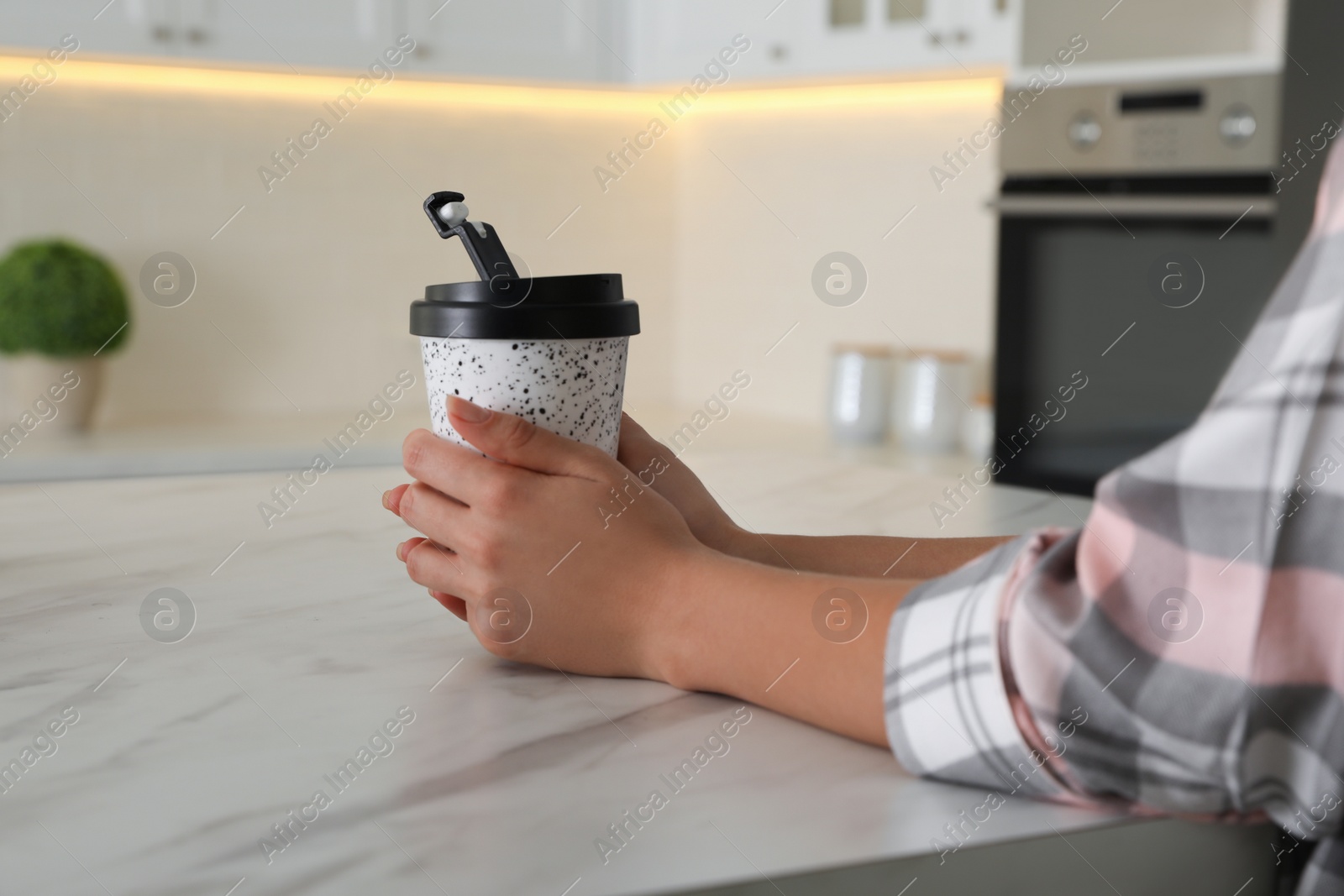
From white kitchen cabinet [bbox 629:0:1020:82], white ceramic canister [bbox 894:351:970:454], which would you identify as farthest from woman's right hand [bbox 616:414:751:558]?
white ceramic canister [bbox 894:351:970:454]

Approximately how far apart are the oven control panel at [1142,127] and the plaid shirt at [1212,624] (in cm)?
151

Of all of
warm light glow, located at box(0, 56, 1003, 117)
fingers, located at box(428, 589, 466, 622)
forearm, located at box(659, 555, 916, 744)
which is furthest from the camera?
warm light glow, located at box(0, 56, 1003, 117)

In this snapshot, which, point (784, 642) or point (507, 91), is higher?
point (507, 91)

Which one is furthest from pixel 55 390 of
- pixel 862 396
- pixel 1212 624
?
pixel 1212 624

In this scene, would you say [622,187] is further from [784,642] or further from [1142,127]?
[784,642]

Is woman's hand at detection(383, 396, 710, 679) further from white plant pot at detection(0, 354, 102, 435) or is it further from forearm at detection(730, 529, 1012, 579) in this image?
white plant pot at detection(0, 354, 102, 435)

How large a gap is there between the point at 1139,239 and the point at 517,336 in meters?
1.58

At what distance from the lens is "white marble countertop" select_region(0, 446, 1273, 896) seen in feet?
1.33

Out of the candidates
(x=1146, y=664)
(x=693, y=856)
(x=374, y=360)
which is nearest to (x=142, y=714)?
(x=693, y=856)

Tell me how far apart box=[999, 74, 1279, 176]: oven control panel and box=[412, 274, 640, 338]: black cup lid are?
4.83ft

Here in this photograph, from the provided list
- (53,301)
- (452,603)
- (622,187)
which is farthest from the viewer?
(622,187)

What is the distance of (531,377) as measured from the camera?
60cm

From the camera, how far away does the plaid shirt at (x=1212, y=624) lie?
0.42 metres

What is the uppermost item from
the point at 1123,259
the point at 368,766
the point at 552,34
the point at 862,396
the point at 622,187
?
the point at 552,34
